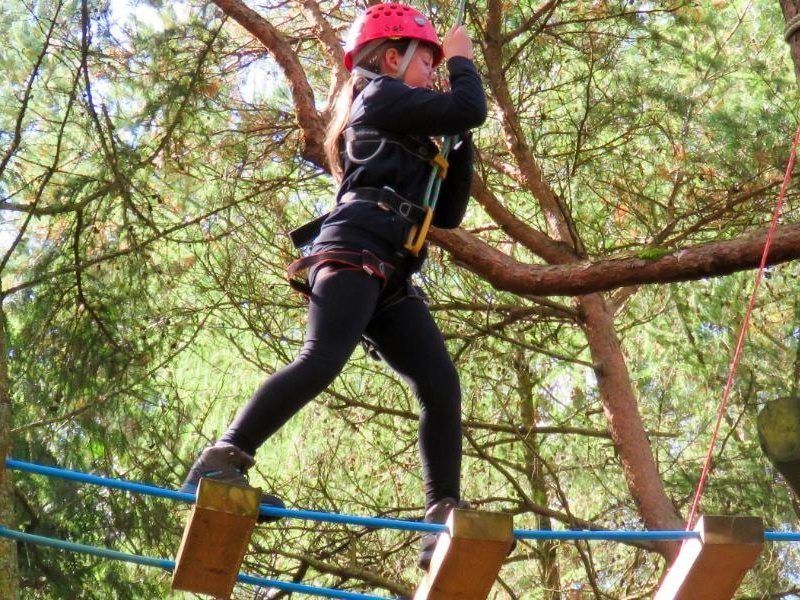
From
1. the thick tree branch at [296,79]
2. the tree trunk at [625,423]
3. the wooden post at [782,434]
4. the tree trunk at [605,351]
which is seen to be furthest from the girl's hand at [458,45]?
the tree trunk at [625,423]

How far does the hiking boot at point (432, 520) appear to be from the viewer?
8.73ft

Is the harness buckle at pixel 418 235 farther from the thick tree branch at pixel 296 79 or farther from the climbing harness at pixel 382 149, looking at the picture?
the thick tree branch at pixel 296 79

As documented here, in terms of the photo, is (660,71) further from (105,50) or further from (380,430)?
(105,50)

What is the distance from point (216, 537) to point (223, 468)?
190mm

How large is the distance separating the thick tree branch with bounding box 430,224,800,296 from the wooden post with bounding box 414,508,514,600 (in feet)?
4.49

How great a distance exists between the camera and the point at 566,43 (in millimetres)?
6000

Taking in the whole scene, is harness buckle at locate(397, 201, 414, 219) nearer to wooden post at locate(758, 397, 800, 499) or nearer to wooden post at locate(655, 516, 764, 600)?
wooden post at locate(655, 516, 764, 600)

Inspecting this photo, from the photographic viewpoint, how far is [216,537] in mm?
2449

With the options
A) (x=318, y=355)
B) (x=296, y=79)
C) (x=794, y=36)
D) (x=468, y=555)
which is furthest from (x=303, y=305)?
(x=468, y=555)

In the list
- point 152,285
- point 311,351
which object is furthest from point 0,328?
point 152,285

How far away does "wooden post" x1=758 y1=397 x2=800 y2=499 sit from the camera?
377 centimetres

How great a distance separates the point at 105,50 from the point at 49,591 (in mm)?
2624

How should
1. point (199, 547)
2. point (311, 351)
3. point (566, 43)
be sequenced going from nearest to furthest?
point (199, 547)
point (311, 351)
point (566, 43)

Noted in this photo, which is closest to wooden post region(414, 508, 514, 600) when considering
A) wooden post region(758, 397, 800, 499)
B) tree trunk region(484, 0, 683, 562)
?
wooden post region(758, 397, 800, 499)
